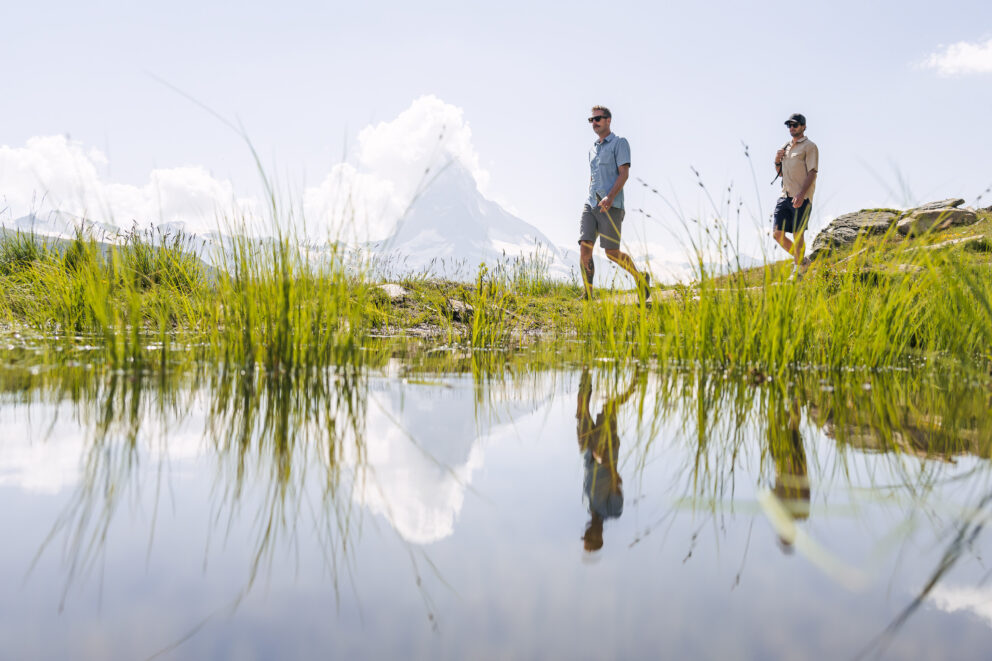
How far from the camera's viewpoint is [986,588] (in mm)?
995

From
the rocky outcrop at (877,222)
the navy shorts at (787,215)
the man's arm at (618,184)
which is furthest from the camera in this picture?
the rocky outcrop at (877,222)

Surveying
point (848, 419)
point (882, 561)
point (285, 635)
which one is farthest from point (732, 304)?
point (285, 635)

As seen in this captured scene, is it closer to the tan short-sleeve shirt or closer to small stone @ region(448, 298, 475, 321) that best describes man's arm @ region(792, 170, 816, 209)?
the tan short-sleeve shirt

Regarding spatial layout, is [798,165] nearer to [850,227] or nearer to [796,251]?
[796,251]

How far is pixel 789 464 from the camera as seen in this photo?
66.6 inches

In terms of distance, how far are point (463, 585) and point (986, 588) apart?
0.80 metres

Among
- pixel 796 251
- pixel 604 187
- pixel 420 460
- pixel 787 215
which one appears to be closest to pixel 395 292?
pixel 604 187

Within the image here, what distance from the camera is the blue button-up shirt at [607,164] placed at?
7102 millimetres

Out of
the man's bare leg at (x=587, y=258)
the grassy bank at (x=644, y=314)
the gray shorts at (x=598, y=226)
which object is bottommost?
the grassy bank at (x=644, y=314)

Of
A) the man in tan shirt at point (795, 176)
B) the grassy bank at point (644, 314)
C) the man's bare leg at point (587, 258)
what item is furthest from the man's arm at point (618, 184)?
the man in tan shirt at point (795, 176)

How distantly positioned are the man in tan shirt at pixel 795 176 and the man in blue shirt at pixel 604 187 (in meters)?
1.84

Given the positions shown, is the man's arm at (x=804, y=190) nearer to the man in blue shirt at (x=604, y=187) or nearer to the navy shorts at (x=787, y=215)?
the navy shorts at (x=787, y=215)

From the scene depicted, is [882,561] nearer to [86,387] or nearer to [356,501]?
[356,501]

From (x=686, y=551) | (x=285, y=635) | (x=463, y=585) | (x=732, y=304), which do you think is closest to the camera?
(x=285, y=635)
